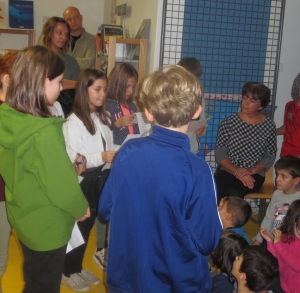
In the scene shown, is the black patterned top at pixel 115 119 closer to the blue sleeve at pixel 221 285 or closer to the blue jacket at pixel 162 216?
the blue sleeve at pixel 221 285

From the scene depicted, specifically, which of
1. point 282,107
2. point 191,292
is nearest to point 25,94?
point 191,292

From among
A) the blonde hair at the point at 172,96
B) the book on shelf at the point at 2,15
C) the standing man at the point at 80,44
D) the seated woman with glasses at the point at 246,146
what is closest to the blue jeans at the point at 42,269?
the blonde hair at the point at 172,96

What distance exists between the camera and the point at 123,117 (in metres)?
2.51

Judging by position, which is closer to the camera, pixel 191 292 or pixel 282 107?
pixel 191 292

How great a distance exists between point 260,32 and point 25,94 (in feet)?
8.44

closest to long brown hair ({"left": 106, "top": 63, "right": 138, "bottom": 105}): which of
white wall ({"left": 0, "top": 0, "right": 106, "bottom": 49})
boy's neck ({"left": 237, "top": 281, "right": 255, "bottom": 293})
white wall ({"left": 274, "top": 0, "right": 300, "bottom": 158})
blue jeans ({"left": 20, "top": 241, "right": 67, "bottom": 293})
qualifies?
blue jeans ({"left": 20, "top": 241, "right": 67, "bottom": 293})

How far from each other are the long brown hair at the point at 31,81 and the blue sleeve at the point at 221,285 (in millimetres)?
1161

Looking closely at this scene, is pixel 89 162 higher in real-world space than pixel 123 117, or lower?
lower

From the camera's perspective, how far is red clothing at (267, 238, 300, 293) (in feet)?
6.95

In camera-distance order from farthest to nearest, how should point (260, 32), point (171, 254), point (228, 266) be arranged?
point (260, 32) < point (228, 266) < point (171, 254)

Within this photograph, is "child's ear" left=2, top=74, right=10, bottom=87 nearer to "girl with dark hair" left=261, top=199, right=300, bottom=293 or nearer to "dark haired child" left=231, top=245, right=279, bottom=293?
"dark haired child" left=231, top=245, right=279, bottom=293

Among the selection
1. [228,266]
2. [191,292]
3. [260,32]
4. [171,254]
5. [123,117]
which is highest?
[260,32]

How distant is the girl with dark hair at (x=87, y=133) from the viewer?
2.27m

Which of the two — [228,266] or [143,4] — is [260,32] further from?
[228,266]
